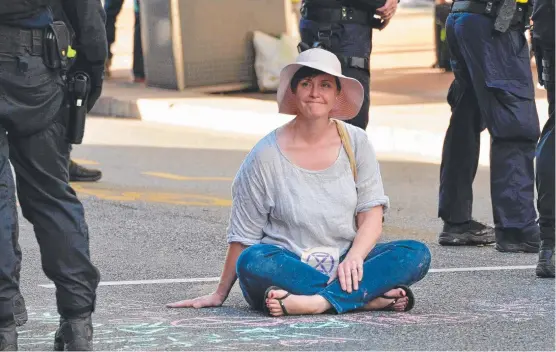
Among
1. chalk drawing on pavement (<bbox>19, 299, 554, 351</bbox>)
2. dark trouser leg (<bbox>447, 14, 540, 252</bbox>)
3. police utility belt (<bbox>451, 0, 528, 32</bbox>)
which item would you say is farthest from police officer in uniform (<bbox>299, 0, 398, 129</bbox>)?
chalk drawing on pavement (<bbox>19, 299, 554, 351</bbox>)

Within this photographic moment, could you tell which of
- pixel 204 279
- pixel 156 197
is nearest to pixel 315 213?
pixel 204 279

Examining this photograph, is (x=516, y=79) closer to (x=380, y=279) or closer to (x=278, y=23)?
(x=380, y=279)

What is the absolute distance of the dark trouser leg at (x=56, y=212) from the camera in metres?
5.33

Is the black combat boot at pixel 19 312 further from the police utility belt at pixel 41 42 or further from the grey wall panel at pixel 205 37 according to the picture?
the grey wall panel at pixel 205 37

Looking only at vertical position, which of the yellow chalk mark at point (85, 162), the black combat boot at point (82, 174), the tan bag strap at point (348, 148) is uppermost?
the tan bag strap at point (348, 148)

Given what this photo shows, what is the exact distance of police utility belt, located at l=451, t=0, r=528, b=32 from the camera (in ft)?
25.6

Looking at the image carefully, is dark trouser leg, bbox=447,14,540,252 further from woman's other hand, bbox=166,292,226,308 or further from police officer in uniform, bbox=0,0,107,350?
police officer in uniform, bbox=0,0,107,350

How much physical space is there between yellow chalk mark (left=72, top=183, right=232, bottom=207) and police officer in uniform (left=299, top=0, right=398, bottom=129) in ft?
5.90

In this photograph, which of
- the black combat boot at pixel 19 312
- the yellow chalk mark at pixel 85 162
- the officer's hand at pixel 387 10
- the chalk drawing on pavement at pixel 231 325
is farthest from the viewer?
the yellow chalk mark at pixel 85 162

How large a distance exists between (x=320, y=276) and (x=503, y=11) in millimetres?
2215

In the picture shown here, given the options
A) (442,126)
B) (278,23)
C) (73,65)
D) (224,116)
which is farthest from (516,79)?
(278,23)

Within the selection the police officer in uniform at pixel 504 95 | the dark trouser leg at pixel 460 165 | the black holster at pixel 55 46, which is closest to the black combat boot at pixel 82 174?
the dark trouser leg at pixel 460 165

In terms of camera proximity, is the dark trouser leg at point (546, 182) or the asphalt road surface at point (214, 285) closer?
the asphalt road surface at point (214, 285)

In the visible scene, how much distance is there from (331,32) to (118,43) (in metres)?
15.3
